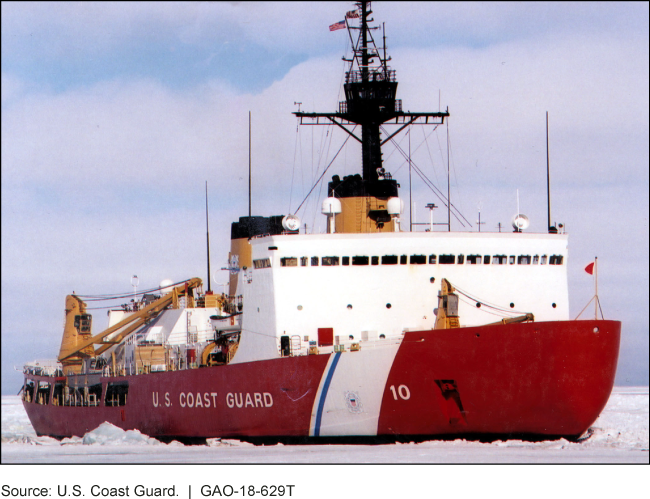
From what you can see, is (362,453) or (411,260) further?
(411,260)

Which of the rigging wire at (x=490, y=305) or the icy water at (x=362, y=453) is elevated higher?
the rigging wire at (x=490, y=305)

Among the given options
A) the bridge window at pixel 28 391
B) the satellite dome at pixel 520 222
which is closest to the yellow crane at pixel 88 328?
the bridge window at pixel 28 391

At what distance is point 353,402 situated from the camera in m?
25.8

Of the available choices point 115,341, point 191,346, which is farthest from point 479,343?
point 115,341

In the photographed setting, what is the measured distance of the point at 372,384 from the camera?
25484 mm

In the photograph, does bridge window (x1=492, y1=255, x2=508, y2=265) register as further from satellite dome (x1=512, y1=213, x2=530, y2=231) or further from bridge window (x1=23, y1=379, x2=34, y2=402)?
bridge window (x1=23, y1=379, x2=34, y2=402)

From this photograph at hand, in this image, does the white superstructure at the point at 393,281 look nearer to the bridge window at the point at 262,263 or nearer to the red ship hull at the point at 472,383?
the bridge window at the point at 262,263

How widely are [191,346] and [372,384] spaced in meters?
11.8

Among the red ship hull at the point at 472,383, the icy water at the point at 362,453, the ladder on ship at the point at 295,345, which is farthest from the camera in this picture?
the ladder on ship at the point at 295,345

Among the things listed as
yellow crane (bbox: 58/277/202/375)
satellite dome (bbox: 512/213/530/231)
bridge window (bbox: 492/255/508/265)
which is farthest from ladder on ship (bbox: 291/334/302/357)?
yellow crane (bbox: 58/277/202/375)

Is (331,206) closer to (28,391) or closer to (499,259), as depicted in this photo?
(499,259)

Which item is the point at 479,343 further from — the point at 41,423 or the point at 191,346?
the point at 41,423

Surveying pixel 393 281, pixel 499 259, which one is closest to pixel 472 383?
pixel 393 281

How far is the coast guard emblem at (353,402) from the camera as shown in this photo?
25750mm
